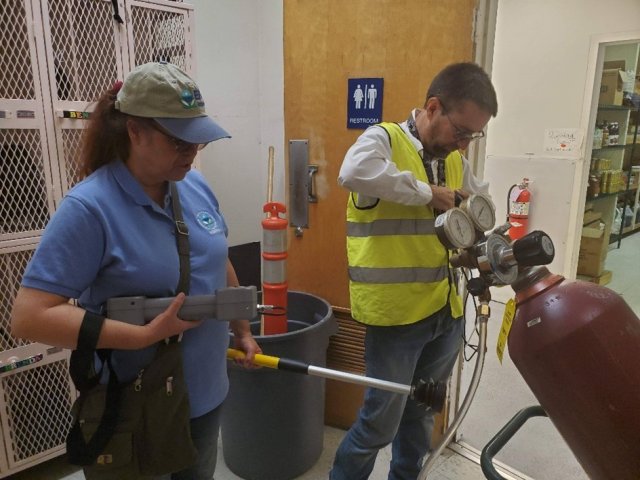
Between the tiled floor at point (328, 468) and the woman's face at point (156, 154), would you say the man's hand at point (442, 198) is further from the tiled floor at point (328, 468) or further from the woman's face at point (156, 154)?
the tiled floor at point (328, 468)

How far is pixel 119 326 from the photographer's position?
929mm

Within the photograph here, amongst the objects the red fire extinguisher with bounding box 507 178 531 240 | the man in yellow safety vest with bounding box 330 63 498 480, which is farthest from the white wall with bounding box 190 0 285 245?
the red fire extinguisher with bounding box 507 178 531 240

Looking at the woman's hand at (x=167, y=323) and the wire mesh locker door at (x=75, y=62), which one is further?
the wire mesh locker door at (x=75, y=62)

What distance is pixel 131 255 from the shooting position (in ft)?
3.18

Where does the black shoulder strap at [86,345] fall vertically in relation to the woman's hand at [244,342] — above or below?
above

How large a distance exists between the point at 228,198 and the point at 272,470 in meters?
1.71

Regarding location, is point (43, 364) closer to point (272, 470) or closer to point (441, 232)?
point (272, 470)

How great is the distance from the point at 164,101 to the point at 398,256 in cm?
79

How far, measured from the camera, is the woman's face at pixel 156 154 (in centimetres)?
99

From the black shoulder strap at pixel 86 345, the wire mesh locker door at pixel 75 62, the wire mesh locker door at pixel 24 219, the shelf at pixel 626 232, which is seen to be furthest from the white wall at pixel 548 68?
the black shoulder strap at pixel 86 345

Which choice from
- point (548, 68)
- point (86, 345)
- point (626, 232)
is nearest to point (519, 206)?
point (548, 68)

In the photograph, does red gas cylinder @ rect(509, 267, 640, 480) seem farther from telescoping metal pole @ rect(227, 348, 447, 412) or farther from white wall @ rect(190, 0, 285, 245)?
white wall @ rect(190, 0, 285, 245)

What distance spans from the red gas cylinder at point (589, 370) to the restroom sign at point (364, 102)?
1.27 meters

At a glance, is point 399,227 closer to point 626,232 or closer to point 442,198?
point 442,198
